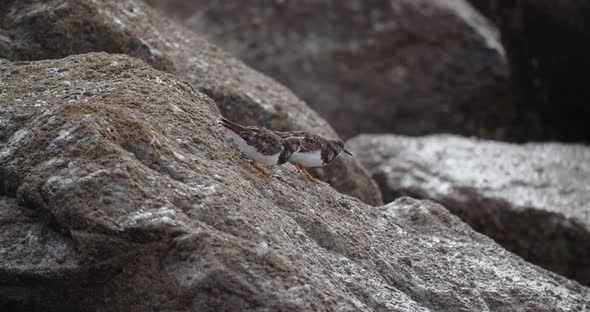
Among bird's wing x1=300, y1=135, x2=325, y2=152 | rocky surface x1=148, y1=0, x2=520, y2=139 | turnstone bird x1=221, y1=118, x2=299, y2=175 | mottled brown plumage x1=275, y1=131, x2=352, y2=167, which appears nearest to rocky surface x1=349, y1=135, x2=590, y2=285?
rocky surface x1=148, y1=0, x2=520, y2=139

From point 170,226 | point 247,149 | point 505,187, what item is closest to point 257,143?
point 247,149

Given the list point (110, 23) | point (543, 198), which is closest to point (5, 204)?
point (110, 23)

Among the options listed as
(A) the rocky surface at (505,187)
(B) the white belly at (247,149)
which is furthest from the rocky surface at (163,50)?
(A) the rocky surface at (505,187)

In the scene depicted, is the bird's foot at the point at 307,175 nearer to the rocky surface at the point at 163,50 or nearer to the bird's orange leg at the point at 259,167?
the bird's orange leg at the point at 259,167

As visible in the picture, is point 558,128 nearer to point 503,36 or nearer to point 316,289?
point 503,36

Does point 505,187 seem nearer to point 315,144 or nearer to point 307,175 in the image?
point 315,144

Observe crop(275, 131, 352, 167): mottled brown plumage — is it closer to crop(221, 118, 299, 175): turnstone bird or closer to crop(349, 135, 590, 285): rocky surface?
crop(221, 118, 299, 175): turnstone bird

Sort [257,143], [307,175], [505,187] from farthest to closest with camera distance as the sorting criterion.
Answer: [505,187] → [307,175] → [257,143]
